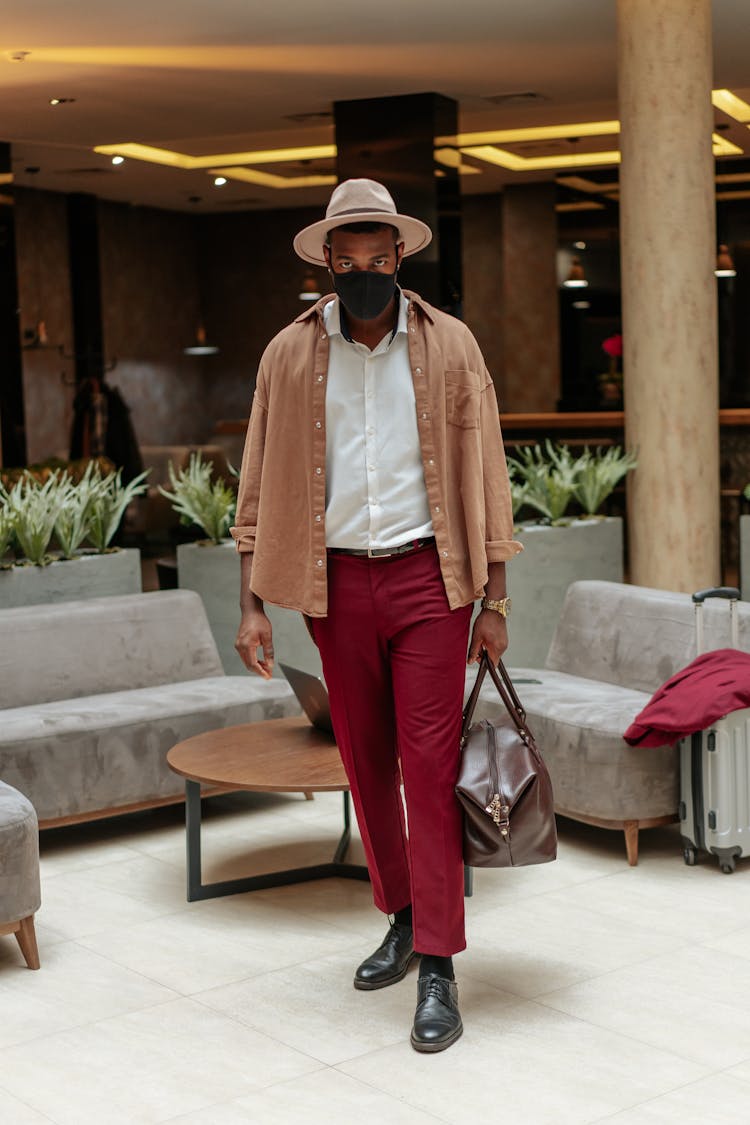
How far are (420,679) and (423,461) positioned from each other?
0.46 meters

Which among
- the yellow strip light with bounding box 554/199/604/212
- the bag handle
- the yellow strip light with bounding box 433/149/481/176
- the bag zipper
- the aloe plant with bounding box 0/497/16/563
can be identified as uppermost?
the yellow strip light with bounding box 554/199/604/212

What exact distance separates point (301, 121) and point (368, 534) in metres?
8.40

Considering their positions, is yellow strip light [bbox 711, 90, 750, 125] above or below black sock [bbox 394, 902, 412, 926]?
above

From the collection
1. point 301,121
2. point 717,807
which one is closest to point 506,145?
point 301,121

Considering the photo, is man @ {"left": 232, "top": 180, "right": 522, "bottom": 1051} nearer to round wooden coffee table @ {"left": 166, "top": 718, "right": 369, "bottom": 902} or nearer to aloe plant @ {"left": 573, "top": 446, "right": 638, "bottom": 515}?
round wooden coffee table @ {"left": 166, "top": 718, "right": 369, "bottom": 902}

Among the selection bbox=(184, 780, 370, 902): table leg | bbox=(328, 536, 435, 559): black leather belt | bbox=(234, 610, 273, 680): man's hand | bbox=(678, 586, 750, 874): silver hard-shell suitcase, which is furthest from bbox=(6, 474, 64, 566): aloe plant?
bbox=(328, 536, 435, 559): black leather belt

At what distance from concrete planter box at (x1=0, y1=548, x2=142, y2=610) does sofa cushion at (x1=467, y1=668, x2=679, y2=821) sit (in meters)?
1.96

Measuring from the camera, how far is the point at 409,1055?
306 centimetres

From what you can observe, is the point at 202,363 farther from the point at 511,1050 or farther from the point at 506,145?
the point at 511,1050

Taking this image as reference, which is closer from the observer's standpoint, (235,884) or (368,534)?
(368,534)

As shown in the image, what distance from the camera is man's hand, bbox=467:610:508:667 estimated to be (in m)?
3.19

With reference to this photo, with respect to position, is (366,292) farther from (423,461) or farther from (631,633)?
(631,633)

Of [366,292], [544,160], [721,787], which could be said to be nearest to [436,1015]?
[721,787]

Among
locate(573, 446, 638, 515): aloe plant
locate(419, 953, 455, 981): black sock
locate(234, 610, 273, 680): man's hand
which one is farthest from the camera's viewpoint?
locate(573, 446, 638, 515): aloe plant
